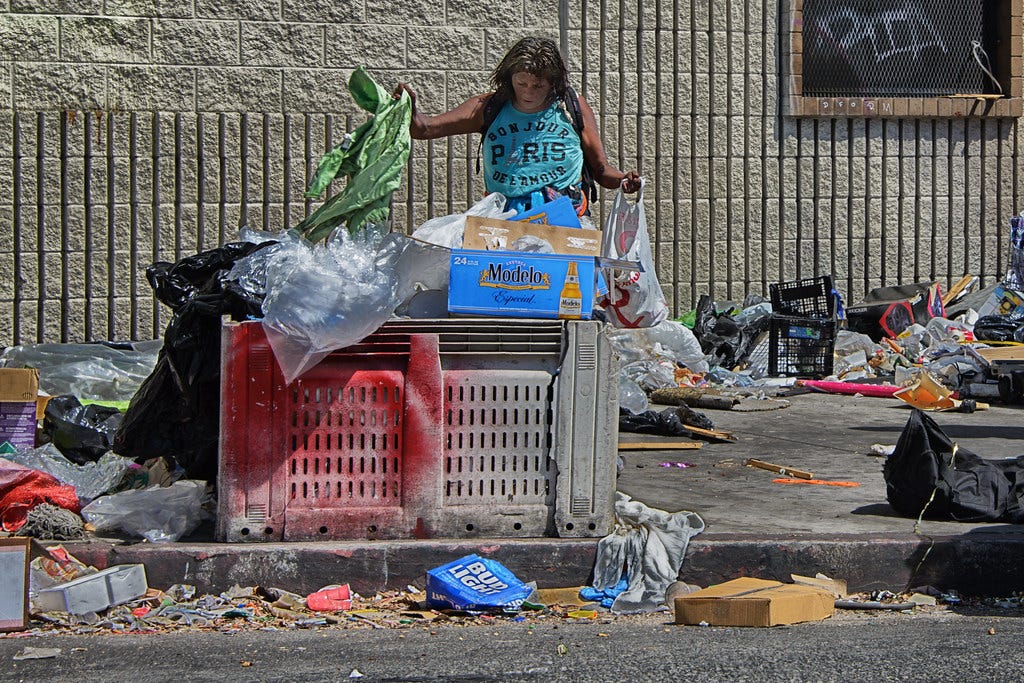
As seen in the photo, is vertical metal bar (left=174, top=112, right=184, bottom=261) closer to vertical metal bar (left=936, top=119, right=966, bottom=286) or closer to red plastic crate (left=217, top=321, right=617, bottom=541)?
red plastic crate (left=217, top=321, right=617, bottom=541)

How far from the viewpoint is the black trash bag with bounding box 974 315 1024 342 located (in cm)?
1092

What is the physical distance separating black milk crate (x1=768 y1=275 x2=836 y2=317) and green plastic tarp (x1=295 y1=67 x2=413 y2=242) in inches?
231

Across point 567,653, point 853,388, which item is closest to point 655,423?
point 853,388

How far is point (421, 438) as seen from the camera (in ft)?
17.6

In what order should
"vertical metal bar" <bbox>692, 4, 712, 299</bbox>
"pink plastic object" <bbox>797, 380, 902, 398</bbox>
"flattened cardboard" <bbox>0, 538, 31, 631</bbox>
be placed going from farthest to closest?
"vertical metal bar" <bbox>692, 4, 712, 299</bbox> → "pink plastic object" <bbox>797, 380, 902, 398</bbox> → "flattened cardboard" <bbox>0, 538, 31, 631</bbox>

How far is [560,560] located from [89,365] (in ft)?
16.6

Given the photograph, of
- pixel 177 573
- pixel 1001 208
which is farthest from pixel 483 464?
pixel 1001 208

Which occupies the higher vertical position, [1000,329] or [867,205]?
[867,205]

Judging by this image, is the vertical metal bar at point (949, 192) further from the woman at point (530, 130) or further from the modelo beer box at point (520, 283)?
the modelo beer box at point (520, 283)

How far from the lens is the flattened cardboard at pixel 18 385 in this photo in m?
7.13

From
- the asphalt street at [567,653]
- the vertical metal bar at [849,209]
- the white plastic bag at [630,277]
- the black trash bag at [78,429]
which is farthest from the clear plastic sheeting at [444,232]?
the vertical metal bar at [849,209]

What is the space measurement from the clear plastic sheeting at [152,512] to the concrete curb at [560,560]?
0.17 m

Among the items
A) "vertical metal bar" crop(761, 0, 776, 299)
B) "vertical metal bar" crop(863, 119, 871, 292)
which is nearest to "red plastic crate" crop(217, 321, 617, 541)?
"vertical metal bar" crop(761, 0, 776, 299)

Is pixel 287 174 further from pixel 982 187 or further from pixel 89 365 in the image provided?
pixel 982 187
